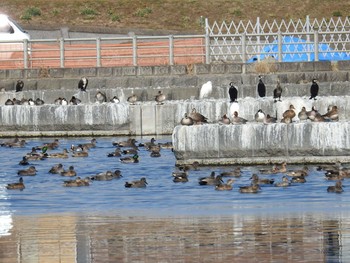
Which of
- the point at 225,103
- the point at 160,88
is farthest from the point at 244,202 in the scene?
the point at 160,88

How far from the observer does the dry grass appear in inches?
2995

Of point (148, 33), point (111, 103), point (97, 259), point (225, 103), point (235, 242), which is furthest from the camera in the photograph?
point (148, 33)

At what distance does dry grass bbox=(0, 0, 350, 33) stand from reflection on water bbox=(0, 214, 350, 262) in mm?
52958

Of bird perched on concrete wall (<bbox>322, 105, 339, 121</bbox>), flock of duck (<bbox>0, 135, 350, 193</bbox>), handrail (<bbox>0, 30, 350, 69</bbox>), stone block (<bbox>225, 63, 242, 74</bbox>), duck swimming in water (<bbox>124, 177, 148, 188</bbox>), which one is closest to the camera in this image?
flock of duck (<bbox>0, 135, 350, 193</bbox>)

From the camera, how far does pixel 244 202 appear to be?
24672 mm

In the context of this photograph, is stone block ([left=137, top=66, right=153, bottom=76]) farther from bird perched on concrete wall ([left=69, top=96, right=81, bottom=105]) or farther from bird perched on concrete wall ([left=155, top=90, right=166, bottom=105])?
bird perched on concrete wall ([left=155, top=90, right=166, bottom=105])

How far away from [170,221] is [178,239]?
2676 millimetres

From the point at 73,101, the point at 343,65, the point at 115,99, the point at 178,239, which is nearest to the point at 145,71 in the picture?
the point at 115,99

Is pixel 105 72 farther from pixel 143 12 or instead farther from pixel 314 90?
pixel 143 12

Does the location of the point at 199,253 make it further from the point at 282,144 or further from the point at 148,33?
the point at 148,33

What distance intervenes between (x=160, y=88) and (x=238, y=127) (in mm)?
14886

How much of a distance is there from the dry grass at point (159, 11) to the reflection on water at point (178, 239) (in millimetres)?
52958

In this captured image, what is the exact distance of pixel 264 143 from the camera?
103 ft

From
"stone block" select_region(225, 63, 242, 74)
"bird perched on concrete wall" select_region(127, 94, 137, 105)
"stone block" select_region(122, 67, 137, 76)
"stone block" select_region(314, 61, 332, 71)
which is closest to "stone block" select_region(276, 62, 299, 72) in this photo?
"stone block" select_region(314, 61, 332, 71)
